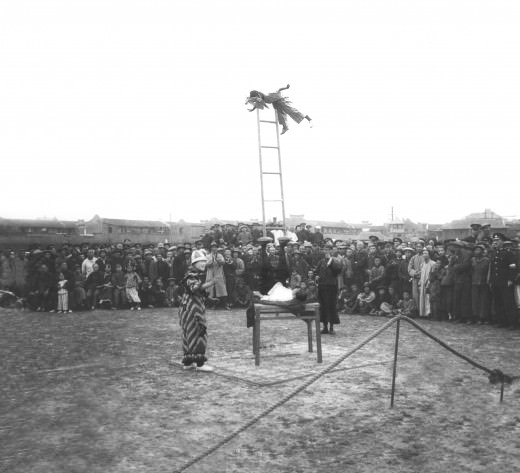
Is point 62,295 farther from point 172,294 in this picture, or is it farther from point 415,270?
point 415,270

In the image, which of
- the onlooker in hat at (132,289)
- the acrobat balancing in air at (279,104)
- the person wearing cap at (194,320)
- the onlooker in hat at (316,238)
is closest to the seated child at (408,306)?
the onlooker in hat at (316,238)

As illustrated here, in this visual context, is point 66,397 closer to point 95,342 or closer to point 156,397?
point 156,397

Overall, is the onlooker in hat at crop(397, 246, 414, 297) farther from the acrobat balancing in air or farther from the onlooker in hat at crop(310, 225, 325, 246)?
the acrobat balancing in air

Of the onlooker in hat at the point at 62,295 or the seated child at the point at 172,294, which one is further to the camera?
the seated child at the point at 172,294

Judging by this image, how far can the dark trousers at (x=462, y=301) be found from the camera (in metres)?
13.1

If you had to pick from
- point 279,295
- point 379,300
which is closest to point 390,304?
point 379,300

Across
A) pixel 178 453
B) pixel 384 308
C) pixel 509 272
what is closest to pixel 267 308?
pixel 178 453

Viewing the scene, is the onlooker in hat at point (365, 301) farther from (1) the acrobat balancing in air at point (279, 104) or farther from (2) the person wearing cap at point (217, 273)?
(1) the acrobat balancing in air at point (279, 104)

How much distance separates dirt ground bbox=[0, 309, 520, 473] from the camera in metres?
4.26

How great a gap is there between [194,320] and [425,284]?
832 cm

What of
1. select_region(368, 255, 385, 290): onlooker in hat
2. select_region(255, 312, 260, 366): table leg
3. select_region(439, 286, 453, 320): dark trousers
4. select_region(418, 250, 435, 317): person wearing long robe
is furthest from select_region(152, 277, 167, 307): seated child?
select_region(255, 312, 260, 366): table leg

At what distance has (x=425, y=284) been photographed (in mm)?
14078

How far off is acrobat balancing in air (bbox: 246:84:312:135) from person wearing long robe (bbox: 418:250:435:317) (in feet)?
21.2

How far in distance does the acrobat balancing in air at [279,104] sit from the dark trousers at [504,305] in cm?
618
